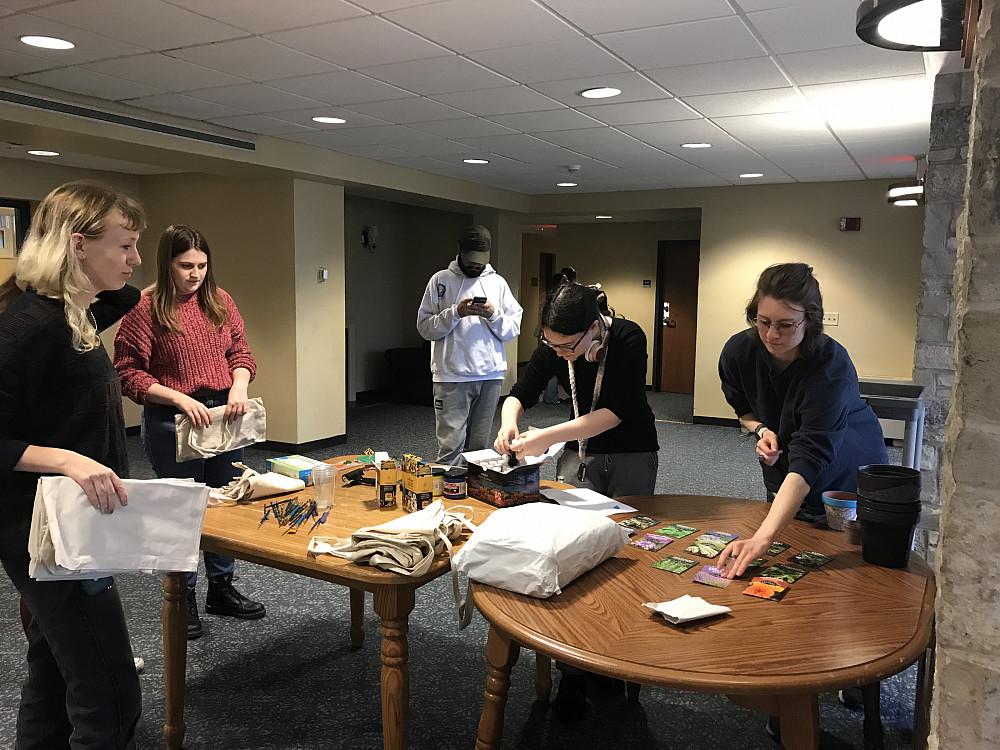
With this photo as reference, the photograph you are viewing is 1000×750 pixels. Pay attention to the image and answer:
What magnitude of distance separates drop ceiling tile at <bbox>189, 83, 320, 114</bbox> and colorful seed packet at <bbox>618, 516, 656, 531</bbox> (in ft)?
10.5

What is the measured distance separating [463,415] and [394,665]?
102 inches

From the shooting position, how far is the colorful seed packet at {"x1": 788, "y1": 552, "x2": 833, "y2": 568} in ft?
5.97

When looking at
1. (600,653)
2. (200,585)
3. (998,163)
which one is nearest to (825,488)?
(600,653)

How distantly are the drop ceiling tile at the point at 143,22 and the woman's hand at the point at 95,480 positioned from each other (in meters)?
2.10

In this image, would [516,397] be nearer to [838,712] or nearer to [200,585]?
[838,712]

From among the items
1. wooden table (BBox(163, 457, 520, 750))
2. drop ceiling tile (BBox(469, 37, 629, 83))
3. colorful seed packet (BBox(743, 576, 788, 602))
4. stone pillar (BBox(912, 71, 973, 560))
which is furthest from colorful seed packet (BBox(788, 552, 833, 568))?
drop ceiling tile (BBox(469, 37, 629, 83))

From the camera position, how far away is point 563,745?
2.28m

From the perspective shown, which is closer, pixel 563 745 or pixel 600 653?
pixel 600 653

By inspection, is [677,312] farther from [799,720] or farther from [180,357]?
[799,720]

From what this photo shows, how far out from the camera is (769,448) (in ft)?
7.38

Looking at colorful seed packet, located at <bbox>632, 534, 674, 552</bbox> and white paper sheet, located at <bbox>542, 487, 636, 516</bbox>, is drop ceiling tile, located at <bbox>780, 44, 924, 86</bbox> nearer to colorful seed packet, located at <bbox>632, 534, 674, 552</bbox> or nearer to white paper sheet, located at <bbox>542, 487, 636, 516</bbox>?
white paper sheet, located at <bbox>542, 487, 636, 516</bbox>

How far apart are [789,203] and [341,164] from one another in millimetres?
4390

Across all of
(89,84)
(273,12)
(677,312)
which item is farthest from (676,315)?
(273,12)

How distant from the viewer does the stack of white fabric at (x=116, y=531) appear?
4.97 feet
